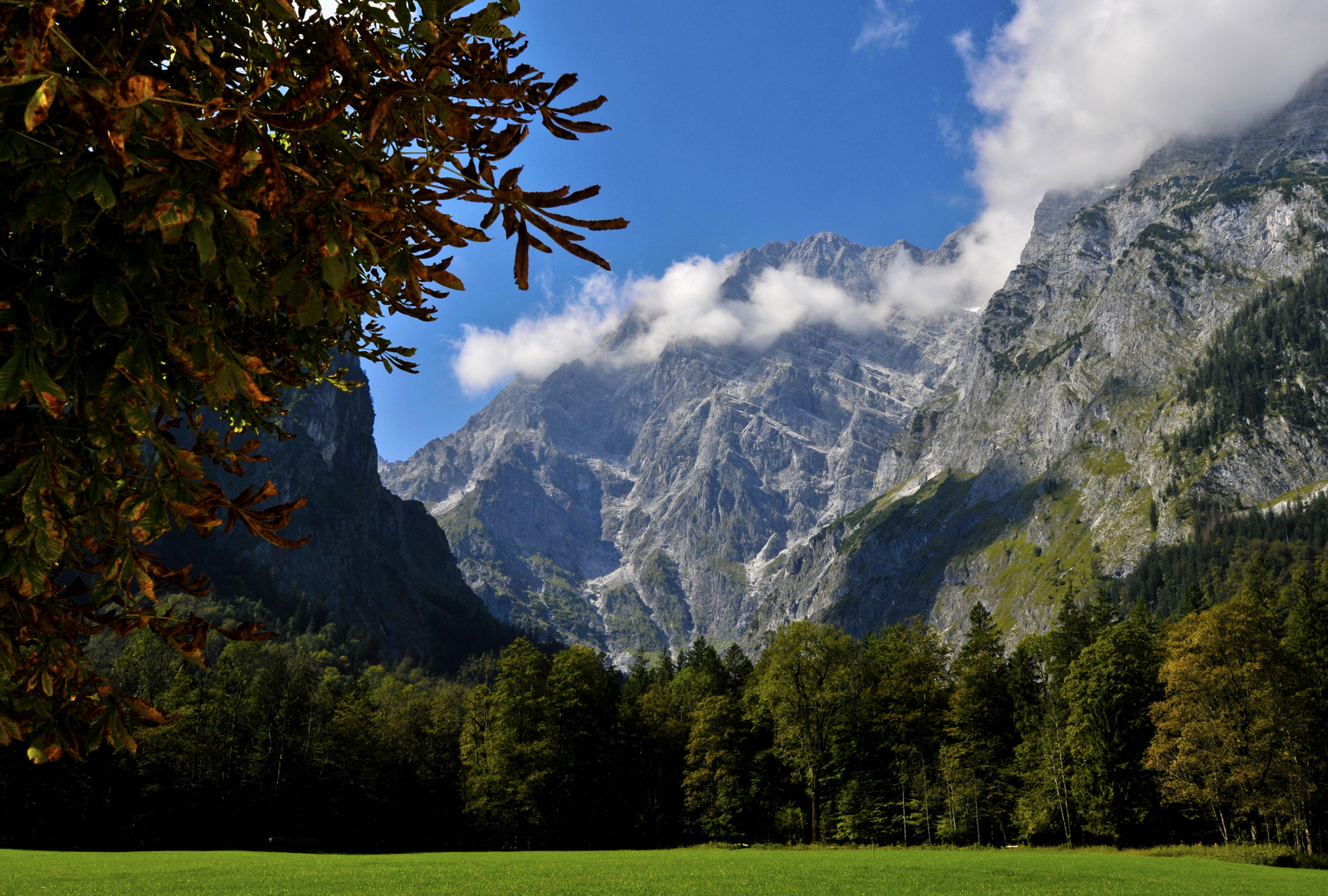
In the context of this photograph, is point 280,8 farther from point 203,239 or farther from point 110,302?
point 110,302

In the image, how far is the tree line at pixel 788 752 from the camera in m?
42.9

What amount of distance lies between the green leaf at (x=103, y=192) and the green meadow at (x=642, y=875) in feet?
74.1

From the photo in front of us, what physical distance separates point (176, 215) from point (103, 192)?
0.23 meters

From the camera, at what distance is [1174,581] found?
178875mm

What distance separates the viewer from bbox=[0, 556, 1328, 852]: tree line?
141 ft

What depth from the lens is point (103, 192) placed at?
235cm

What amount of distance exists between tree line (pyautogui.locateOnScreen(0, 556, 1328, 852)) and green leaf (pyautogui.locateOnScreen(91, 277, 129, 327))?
51351mm

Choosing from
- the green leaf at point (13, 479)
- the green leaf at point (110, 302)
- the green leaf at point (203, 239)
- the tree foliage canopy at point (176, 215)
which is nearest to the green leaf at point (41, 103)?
the tree foliage canopy at point (176, 215)

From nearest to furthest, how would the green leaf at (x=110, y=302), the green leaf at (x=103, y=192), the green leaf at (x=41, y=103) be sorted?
the green leaf at (x=41, y=103) → the green leaf at (x=103, y=192) → the green leaf at (x=110, y=302)

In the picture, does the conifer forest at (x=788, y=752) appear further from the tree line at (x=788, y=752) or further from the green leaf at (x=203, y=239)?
the green leaf at (x=203, y=239)

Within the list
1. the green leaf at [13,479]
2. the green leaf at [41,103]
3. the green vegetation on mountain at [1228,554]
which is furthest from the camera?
the green vegetation on mountain at [1228,554]

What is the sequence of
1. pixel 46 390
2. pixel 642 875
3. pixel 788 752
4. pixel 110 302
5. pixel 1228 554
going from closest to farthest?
pixel 46 390 → pixel 110 302 → pixel 642 875 → pixel 788 752 → pixel 1228 554

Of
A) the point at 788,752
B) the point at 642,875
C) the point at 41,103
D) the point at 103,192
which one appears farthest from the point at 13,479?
the point at 788,752

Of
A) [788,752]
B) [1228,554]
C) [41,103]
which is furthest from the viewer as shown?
[1228,554]
